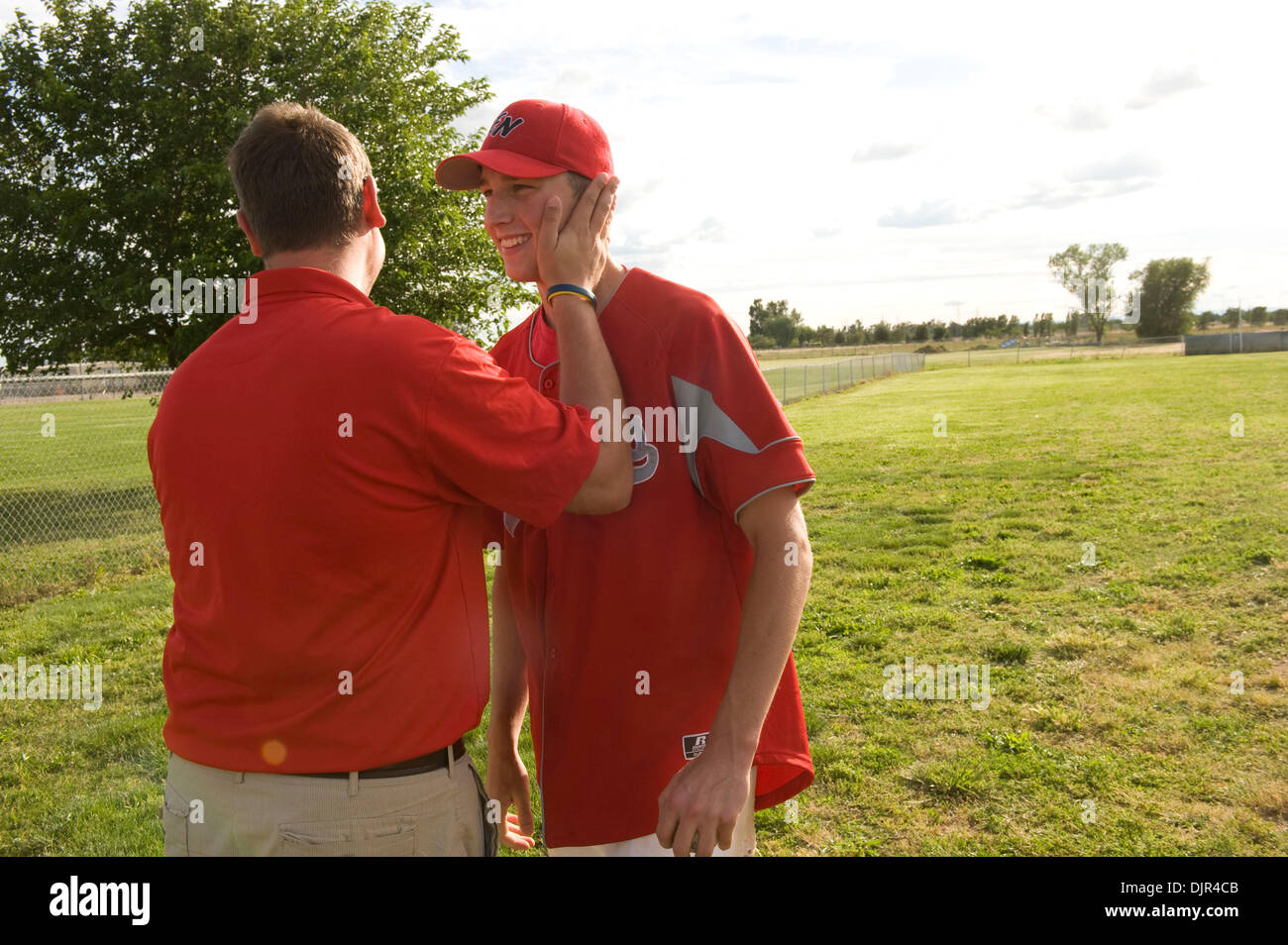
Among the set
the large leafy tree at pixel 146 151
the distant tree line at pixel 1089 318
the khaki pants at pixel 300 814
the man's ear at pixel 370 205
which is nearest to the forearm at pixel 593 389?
the man's ear at pixel 370 205

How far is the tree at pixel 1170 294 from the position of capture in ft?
277

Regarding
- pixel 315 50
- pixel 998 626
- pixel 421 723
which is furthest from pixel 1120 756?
pixel 315 50

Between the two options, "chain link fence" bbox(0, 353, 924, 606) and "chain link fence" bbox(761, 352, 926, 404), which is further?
"chain link fence" bbox(761, 352, 926, 404)

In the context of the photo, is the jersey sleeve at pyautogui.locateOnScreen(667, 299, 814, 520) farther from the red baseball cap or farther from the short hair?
the short hair

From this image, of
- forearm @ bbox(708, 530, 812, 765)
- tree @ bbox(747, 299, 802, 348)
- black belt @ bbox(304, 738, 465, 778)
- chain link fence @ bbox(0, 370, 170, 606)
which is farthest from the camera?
tree @ bbox(747, 299, 802, 348)

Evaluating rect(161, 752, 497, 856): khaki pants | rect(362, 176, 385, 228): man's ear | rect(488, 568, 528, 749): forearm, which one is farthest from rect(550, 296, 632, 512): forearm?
rect(488, 568, 528, 749): forearm

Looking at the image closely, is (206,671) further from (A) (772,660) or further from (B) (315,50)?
(B) (315,50)

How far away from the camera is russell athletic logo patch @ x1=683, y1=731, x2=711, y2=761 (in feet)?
7.41

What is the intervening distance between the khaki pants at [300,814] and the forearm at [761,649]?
660 mm

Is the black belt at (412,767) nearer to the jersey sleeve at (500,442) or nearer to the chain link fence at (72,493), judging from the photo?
the jersey sleeve at (500,442)

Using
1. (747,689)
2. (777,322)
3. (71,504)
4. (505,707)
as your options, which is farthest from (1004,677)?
(777,322)

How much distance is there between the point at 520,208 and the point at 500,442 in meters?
0.80

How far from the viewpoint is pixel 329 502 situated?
6.13ft

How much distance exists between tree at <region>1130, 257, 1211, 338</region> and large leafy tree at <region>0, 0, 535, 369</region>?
82428 millimetres
